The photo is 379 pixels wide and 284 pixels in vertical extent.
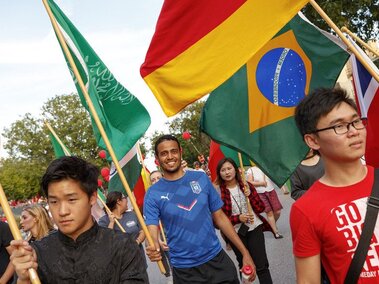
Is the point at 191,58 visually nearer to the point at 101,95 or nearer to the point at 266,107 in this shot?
the point at 266,107

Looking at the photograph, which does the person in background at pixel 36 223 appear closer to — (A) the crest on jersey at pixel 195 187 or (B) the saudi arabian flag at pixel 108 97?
(B) the saudi arabian flag at pixel 108 97

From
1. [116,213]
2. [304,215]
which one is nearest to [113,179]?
[116,213]

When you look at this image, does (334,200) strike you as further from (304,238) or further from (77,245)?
(77,245)

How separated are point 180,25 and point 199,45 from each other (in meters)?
0.23

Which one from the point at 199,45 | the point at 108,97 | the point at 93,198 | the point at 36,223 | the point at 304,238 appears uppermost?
the point at 108,97

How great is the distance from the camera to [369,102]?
Result: 13.3 ft

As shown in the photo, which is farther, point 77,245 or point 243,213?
point 243,213

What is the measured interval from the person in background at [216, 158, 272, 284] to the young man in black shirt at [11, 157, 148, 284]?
10.8 ft

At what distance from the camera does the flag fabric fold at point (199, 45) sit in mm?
4020

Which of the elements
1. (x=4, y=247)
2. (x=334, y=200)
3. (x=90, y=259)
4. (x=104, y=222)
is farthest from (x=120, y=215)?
(x=334, y=200)

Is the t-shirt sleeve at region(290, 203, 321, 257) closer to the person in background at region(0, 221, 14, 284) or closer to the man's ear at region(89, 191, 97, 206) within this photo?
the man's ear at region(89, 191, 97, 206)

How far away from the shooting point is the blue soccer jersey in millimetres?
4199

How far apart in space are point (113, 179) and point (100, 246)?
13.7ft

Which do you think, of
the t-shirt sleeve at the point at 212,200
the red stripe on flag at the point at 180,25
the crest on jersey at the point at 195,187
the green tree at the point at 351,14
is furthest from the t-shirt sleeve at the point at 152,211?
the green tree at the point at 351,14
